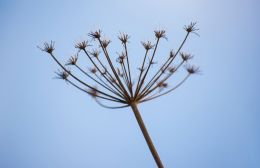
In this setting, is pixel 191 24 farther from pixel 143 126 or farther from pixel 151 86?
pixel 143 126

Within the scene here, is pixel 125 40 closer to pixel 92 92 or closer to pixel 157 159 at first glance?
pixel 92 92

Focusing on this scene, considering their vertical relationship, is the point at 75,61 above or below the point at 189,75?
above

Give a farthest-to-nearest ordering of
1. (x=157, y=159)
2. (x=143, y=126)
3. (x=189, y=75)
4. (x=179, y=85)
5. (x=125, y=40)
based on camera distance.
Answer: (x=189, y=75) → (x=179, y=85) → (x=125, y=40) → (x=143, y=126) → (x=157, y=159)

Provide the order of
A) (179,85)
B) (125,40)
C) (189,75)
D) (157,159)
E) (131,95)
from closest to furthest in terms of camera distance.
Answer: (157,159)
(131,95)
(125,40)
(179,85)
(189,75)

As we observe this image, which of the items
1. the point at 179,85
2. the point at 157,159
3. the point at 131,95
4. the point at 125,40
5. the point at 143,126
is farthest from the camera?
the point at 179,85

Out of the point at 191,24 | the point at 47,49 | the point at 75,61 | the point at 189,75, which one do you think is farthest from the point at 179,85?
the point at 47,49

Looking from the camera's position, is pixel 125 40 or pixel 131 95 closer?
pixel 131 95

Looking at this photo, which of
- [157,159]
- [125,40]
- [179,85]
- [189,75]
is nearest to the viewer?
[157,159]

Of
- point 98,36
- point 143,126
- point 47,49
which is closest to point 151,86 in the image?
point 143,126

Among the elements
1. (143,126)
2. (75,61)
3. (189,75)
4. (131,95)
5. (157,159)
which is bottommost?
(157,159)
